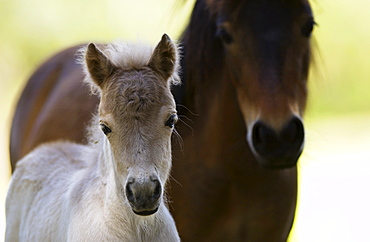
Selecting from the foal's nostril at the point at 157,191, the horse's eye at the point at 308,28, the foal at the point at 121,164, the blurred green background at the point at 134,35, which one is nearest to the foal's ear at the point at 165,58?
the foal at the point at 121,164

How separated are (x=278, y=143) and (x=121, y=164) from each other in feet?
2.83

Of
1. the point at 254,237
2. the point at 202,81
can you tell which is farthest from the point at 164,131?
the point at 254,237

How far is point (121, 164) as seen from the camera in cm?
283

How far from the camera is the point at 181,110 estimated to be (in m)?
3.96

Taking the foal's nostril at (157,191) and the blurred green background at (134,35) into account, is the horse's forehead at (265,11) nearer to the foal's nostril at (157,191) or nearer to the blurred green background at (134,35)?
the foal's nostril at (157,191)

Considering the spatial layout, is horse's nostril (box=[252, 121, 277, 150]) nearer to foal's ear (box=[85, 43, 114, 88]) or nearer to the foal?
the foal

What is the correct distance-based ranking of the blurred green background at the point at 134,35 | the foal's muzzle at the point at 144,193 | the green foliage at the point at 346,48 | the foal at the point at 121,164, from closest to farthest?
the foal's muzzle at the point at 144,193
the foal at the point at 121,164
the blurred green background at the point at 134,35
the green foliage at the point at 346,48

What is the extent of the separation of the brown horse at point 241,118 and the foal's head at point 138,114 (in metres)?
0.52

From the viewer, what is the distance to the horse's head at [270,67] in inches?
129

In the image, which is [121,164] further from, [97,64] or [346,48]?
[346,48]

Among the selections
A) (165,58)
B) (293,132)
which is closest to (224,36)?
(165,58)

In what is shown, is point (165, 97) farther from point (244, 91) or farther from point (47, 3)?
point (47, 3)

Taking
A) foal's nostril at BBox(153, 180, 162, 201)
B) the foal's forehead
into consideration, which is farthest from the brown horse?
foal's nostril at BBox(153, 180, 162, 201)

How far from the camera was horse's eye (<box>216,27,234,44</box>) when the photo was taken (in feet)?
11.6
